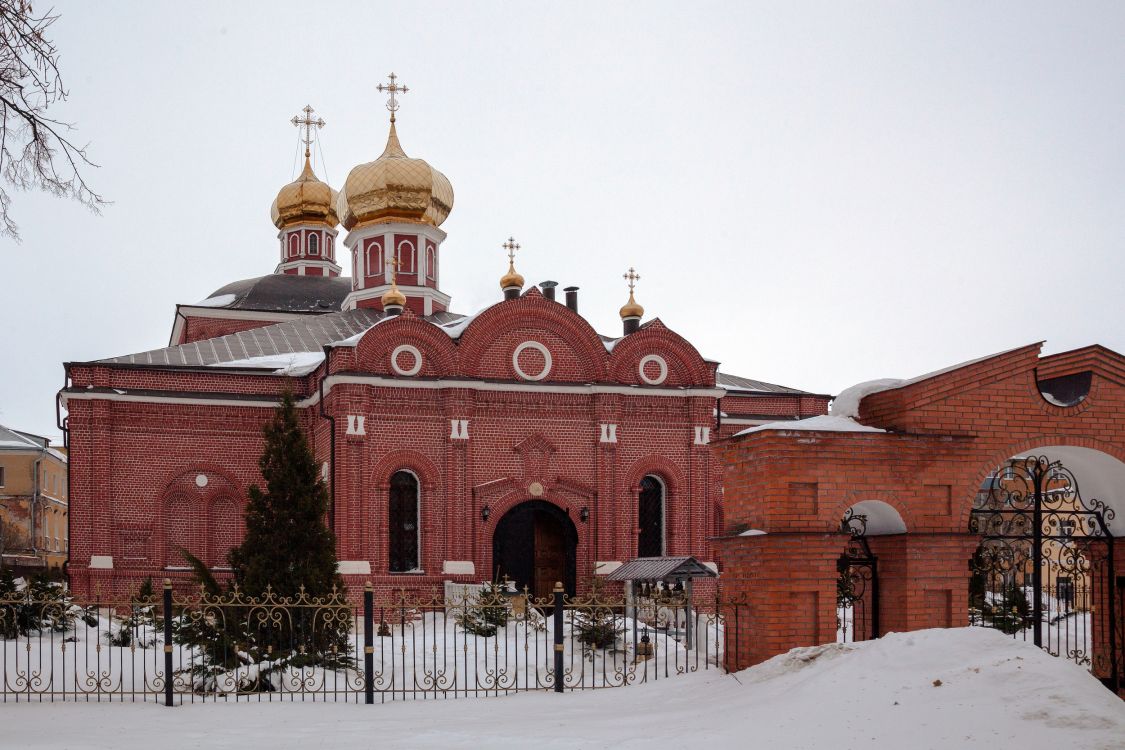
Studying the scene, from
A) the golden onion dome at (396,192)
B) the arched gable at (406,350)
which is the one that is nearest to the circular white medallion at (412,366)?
the arched gable at (406,350)

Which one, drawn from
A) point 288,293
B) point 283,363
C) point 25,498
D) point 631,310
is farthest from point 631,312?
point 25,498

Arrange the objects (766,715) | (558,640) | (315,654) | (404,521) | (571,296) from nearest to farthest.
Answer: (766,715) → (558,640) → (315,654) → (404,521) → (571,296)

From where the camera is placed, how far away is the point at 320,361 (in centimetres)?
2344

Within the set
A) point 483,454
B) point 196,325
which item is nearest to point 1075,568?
point 483,454

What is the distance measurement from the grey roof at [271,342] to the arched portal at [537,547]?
483 cm

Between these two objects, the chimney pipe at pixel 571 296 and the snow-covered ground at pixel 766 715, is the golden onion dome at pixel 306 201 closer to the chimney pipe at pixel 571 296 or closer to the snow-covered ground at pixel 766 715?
the chimney pipe at pixel 571 296

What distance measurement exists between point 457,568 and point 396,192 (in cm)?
1041

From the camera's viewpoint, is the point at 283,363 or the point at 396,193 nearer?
the point at 283,363

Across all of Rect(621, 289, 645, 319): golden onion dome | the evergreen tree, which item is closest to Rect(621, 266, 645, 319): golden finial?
Rect(621, 289, 645, 319): golden onion dome

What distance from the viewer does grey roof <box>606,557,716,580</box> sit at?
17219mm

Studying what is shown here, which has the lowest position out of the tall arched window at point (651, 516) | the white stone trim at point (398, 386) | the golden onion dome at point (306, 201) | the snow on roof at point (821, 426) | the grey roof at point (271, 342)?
the tall arched window at point (651, 516)

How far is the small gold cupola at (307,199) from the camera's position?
1474 inches

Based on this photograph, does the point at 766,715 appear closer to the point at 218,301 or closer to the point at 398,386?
the point at 398,386

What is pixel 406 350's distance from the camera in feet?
73.6
